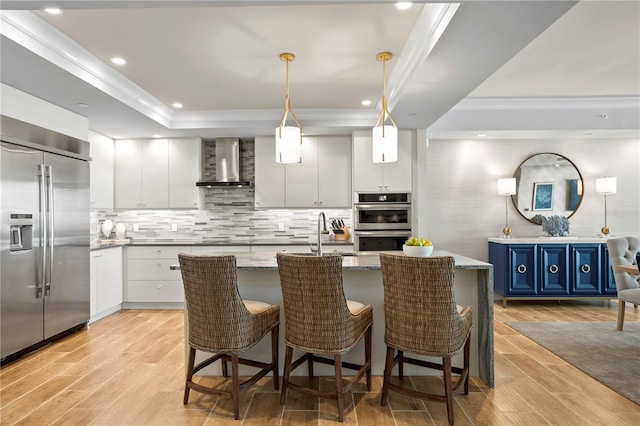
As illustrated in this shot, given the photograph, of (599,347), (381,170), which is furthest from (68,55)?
(599,347)

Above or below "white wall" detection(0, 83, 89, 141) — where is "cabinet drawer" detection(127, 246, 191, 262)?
below

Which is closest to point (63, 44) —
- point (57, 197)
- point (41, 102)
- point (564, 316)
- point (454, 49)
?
point (41, 102)

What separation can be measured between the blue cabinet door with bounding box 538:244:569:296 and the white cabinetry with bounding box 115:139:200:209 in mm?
4820

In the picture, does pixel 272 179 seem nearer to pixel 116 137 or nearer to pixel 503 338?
pixel 116 137

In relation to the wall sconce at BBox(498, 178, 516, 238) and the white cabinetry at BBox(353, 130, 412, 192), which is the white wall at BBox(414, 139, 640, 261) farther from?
the white cabinetry at BBox(353, 130, 412, 192)

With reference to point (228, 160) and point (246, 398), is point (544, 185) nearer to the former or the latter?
point (228, 160)

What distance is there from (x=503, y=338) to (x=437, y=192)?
254 centimetres

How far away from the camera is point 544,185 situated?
232 inches

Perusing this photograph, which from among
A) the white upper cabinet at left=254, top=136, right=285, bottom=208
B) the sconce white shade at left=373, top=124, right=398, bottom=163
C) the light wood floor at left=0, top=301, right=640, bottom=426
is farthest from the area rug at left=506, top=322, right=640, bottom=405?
the white upper cabinet at left=254, top=136, right=285, bottom=208

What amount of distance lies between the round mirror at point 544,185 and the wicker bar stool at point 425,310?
411 centimetres

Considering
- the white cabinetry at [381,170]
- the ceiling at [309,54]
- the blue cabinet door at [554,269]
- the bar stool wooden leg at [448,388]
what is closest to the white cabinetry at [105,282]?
the ceiling at [309,54]

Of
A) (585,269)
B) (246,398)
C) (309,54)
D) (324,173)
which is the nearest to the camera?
(246,398)

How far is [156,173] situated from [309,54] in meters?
3.28

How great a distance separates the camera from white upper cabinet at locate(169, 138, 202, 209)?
5.57 meters
